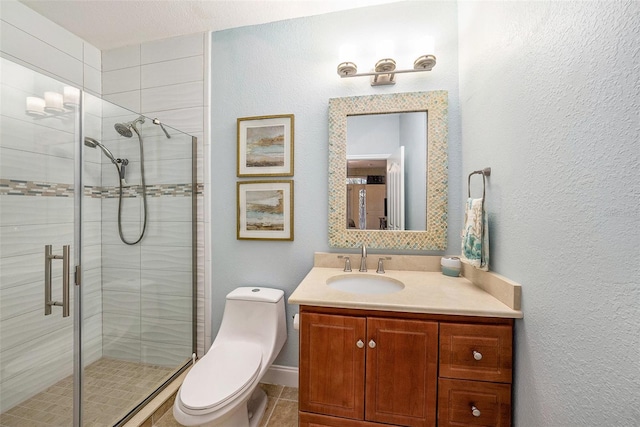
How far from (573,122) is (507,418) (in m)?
1.07

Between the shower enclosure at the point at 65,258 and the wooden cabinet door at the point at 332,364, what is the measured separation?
1087mm

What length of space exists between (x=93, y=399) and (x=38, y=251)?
0.80 meters

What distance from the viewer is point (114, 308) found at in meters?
1.42

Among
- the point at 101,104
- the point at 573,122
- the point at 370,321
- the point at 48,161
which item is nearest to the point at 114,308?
the point at 48,161

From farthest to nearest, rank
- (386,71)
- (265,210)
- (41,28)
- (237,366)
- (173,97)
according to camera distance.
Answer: (173,97) → (265,210) → (41,28) → (386,71) → (237,366)

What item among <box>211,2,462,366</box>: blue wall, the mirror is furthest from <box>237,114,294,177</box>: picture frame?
the mirror

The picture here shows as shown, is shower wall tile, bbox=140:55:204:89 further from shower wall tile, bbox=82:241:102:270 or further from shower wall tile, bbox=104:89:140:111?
shower wall tile, bbox=82:241:102:270

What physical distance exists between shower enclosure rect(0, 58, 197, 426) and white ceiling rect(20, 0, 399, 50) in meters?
0.73

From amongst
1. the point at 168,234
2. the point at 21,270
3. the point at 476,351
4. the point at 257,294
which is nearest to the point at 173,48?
the point at 168,234

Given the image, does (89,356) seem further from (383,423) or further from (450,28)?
(450,28)

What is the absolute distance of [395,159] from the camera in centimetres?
150

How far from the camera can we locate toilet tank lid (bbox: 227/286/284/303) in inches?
58.7

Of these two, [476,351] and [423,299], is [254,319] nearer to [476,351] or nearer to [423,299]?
[423,299]

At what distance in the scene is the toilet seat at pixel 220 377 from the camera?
3.34 feet
